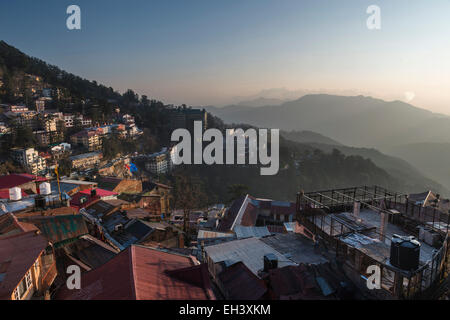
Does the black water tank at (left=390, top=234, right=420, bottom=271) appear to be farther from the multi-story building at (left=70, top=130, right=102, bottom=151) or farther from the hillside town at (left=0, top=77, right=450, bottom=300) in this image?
the multi-story building at (left=70, top=130, right=102, bottom=151)

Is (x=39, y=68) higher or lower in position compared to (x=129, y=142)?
higher

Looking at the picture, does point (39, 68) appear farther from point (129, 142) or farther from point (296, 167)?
point (296, 167)

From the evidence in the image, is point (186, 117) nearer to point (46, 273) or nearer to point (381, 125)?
point (46, 273)

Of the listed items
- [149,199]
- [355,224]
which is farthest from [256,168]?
[355,224]

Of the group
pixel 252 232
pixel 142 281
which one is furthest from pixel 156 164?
pixel 142 281

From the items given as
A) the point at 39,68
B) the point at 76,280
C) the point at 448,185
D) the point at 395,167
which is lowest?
the point at 448,185

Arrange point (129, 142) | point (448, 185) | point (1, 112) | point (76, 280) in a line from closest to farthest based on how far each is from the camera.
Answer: point (76, 280), point (1, 112), point (129, 142), point (448, 185)

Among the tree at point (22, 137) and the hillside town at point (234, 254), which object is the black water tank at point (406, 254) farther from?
the tree at point (22, 137)

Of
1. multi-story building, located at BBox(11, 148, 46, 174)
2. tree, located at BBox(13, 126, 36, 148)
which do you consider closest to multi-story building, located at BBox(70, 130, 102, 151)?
tree, located at BBox(13, 126, 36, 148)
